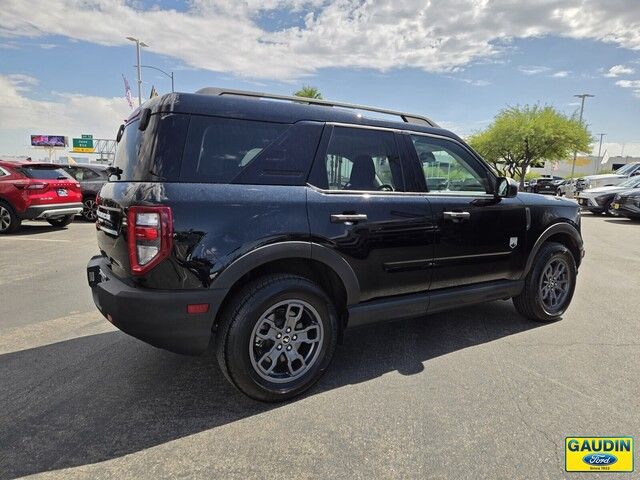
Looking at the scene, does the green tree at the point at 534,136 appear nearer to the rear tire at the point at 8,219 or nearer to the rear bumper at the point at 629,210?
the rear bumper at the point at 629,210

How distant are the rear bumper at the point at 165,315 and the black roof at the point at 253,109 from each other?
1119mm

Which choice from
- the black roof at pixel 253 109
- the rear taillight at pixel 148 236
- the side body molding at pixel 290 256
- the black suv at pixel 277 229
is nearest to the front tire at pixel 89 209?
the black suv at pixel 277 229

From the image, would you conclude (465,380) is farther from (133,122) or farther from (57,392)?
(133,122)

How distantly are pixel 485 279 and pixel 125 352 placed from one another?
323 centimetres

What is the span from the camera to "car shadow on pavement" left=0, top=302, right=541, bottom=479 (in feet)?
7.90

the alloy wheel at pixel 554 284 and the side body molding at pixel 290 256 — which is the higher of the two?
the side body molding at pixel 290 256

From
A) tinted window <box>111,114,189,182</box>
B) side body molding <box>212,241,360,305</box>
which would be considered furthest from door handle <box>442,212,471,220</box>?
tinted window <box>111,114,189,182</box>

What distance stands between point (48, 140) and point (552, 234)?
93858 mm

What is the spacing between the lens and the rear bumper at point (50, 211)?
31.6ft

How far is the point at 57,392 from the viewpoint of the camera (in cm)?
295

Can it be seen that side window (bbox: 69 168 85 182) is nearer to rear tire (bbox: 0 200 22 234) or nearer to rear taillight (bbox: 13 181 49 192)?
rear taillight (bbox: 13 181 49 192)

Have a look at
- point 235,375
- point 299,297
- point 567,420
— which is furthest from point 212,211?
point 567,420

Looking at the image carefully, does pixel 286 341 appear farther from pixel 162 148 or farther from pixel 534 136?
pixel 534 136

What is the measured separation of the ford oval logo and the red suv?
10.8 meters
